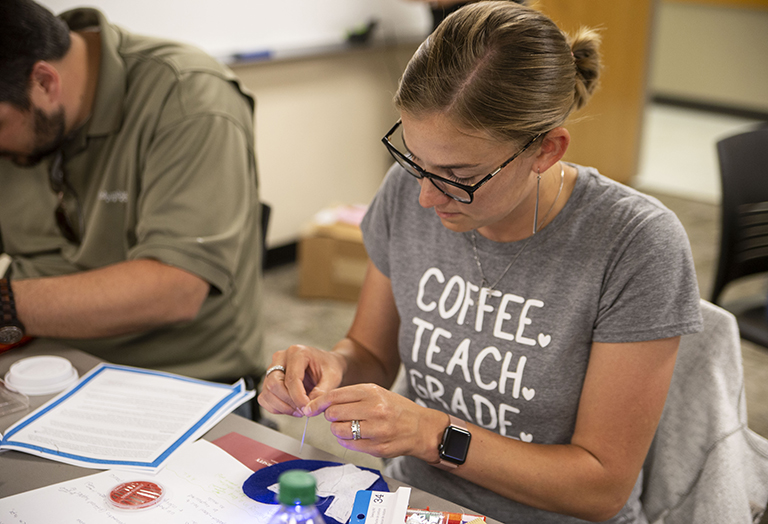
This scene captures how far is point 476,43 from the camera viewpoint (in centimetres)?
98

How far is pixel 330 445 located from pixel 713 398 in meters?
1.33

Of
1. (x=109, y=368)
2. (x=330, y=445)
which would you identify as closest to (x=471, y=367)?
(x=109, y=368)

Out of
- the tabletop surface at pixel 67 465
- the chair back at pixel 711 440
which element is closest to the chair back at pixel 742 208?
the chair back at pixel 711 440

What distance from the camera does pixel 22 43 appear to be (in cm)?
132

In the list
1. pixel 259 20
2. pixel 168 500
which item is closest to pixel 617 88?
pixel 259 20

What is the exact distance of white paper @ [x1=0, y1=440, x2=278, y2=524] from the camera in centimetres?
→ 87

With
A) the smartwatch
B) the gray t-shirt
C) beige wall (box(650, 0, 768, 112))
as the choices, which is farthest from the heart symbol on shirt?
beige wall (box(650, 0, 768, 112))

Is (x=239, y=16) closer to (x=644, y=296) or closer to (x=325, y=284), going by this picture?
(x=325, y=284)

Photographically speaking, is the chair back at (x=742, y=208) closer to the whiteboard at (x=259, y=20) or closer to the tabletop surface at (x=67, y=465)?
the tabletop surface at (x=67, y=465)

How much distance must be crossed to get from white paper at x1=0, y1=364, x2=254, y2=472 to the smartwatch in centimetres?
35

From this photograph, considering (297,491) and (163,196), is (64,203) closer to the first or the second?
(163,196)

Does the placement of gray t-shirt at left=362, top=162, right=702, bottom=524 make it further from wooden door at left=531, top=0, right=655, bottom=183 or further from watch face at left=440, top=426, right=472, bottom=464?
wooden door at left=531, top=0, right=655, bottom=183

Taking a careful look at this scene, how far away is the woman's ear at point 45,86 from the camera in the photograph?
4.52 feet

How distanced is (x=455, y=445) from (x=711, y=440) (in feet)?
1.37
